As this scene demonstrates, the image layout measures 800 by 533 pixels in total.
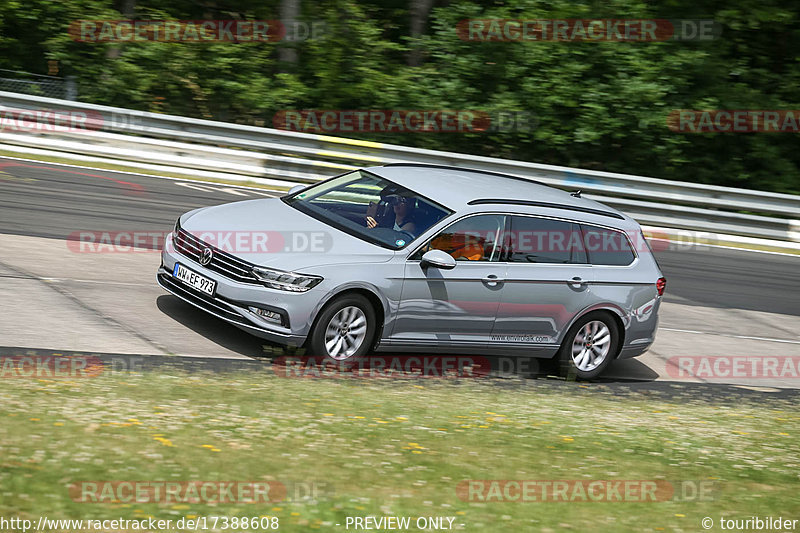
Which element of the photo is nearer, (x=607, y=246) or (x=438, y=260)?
(x=438, y=260)

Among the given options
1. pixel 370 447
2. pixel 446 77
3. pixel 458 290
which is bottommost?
pixel 370 447

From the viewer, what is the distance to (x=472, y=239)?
29.8 feet

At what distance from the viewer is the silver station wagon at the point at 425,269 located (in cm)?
819

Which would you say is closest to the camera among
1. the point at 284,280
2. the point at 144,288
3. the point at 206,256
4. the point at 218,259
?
the point at 284,280

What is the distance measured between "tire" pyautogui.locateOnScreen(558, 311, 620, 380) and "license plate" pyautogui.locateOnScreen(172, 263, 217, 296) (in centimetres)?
363

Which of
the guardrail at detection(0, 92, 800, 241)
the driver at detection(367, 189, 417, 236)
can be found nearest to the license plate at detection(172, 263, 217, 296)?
the driver at detection(367, 189, 417, 236)

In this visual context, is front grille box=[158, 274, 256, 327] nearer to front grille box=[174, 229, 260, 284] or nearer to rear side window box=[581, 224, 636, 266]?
front grille box=[174, 229, 260, 284]

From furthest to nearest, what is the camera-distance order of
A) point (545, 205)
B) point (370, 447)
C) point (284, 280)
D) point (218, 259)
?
point (545, 205)
point (218, 259)
point (284, 280)
point (370, 447)

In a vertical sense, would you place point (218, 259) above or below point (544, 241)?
below

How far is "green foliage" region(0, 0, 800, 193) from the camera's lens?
68.5ft

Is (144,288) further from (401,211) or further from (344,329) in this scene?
(401,211)

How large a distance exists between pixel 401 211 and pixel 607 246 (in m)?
2.41

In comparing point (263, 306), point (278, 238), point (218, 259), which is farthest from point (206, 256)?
point (263, 306)

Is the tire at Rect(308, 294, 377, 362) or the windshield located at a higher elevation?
the windshield
